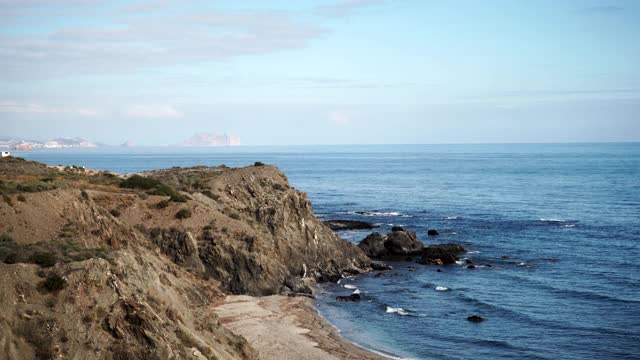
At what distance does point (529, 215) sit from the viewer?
109 m

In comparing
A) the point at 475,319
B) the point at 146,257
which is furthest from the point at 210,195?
the point at 475,319

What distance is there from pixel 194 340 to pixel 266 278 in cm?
2854

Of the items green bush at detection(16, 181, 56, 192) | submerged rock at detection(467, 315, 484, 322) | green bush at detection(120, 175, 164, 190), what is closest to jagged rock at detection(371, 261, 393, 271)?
submerged rock at detection(467, 315, 484, 322)

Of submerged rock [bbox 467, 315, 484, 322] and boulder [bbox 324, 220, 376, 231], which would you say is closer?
submerged rock [bbox 467, 315, 484, 322]

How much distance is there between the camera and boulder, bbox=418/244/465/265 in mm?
75938

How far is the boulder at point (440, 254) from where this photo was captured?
249 feet

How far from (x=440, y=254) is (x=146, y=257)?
41636 millimetres

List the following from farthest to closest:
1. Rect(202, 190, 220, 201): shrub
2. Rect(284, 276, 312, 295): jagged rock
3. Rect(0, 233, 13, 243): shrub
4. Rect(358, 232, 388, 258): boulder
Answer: Rect(358, 232, 388, 258): boulder, Rect(202, 190, 220, 201): shrub, Rect(284, 276, 312, 295): jagged rock, Rect(0, 233, 13, 243): shrub

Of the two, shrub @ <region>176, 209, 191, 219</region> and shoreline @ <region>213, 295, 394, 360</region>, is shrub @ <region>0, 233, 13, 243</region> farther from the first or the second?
shrub @ <region>176, 209, 191, 219</region>

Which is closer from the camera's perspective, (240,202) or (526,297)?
(526,297)

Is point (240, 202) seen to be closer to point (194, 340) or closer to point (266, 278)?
point (266, 278)

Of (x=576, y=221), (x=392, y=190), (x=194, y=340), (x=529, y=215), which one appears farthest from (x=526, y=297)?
Result: (x=392, y=190)

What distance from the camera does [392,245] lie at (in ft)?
264

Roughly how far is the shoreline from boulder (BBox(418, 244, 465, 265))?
24.6 metres
